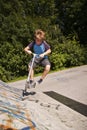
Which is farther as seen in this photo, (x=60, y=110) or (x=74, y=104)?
(x=74, y=104)

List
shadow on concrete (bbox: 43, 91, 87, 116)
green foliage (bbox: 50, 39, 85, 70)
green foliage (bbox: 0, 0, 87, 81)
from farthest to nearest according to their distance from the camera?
1. green foliage (bbox: 50, 39, 85, 70)
2. green foliage (bbox: 0, 0, 87, 81)
3. shadow on concrete (bbox: 43, 91, 87, 116)

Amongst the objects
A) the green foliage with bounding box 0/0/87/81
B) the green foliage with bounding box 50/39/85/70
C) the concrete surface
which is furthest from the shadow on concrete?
the green foliage with bounding box 50/39/85/70

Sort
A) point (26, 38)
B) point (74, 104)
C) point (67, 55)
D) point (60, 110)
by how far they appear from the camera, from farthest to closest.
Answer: point (67, 55)
point (26, 38)
point (74, 104)
point (60, 110)

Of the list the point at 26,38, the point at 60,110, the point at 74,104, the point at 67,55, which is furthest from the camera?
the point at 67,55

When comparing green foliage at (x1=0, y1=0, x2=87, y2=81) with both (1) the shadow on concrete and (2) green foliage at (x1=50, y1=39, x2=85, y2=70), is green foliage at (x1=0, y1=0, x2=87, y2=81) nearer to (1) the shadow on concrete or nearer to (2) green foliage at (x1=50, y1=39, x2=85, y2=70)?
(2) green foliage at (x1=50, y1=39, x2=85, y2=70)

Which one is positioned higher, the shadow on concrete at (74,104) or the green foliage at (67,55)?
the shadow on concrete at (74,104)

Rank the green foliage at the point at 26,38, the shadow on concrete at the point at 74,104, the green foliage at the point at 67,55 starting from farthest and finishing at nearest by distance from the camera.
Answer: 1. the green foliage at the point at 67,55
2. the green foliage at the point at 26,38
3. the shadow on concrete at the point at 74,104

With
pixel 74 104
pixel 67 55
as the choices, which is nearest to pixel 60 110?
pixel 74 104

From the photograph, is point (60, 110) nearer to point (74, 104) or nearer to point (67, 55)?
point (74, 104)

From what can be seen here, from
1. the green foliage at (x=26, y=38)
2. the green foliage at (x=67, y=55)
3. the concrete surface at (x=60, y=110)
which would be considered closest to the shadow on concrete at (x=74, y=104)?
the concrete surface at (x=60, y=110)

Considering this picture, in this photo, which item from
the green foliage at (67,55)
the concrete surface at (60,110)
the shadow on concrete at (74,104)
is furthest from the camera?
the green foliage at (67,55)

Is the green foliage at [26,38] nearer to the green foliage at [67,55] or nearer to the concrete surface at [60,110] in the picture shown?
the green foliage at [67,55]

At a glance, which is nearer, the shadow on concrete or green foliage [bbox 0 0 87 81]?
the shadow on concrete

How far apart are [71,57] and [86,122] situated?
13.9 m
